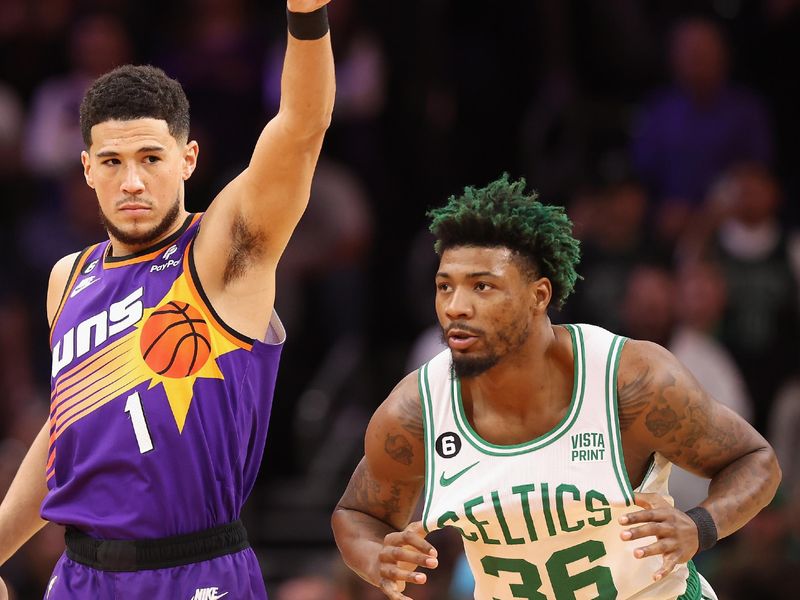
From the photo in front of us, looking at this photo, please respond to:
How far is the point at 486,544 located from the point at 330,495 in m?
5.02

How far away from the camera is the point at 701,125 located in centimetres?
1021

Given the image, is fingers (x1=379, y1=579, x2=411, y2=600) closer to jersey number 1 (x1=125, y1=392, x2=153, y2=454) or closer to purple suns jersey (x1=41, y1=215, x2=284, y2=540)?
purple suns jersey (x1=41, y1=215, x2=284, y2=540)

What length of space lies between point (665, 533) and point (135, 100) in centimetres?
217

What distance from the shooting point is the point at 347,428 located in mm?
10227

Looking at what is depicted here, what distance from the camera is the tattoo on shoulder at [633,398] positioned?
5.00 metres

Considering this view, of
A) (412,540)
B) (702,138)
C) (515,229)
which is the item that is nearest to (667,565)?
(412,540)

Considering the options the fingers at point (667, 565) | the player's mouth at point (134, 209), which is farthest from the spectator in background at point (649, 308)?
the player's mouth at point (134, 209)

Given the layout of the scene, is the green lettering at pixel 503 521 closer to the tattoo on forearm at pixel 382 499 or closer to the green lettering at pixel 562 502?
the green lettering at pixel 562 502

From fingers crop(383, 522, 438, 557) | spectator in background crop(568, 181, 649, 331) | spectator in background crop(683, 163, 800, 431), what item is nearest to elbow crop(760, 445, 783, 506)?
fingers crop(383, 522, 438, 557)

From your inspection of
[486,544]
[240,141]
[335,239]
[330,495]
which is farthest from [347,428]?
[486,544]

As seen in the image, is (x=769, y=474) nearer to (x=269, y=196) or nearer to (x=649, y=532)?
(x=649, y=532)

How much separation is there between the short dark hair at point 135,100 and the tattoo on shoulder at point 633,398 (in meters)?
1.69

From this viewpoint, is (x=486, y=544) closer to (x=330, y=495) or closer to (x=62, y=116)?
(x=330, y=495)

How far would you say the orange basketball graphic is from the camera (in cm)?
473
